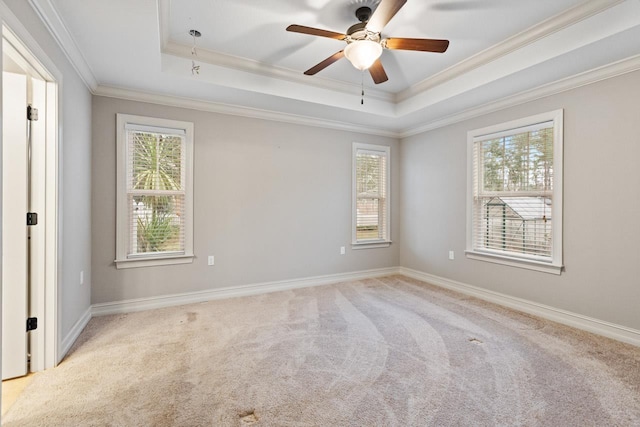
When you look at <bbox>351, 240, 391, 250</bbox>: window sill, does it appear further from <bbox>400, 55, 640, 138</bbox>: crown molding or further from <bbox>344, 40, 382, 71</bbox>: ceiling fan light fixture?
<bbox>344, 40, 382, 71</bbox>: ceiling fan light fixture

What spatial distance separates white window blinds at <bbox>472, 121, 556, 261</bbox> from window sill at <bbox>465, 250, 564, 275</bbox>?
0.07 meters

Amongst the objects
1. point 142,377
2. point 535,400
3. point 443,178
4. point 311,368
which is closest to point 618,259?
point 535,400

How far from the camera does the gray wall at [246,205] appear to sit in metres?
3.49

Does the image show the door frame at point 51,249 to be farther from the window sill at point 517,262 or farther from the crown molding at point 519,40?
the window sill at point 517,262

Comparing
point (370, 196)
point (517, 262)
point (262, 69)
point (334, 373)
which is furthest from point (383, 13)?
point (370, 196)

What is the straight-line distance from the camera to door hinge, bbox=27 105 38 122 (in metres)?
2.29

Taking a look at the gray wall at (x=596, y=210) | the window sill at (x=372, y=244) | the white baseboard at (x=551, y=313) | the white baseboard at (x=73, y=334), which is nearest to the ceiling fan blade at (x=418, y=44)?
the gray wall at (x=596, y=210)

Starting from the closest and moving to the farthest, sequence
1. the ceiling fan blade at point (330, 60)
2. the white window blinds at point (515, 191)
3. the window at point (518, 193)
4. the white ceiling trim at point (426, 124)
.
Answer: the ceiling fan blade at point (330, 60)
the white ceiling trim at point (426, 124)
the window at point (518, 193)
the white window blinds at point (515, 191)

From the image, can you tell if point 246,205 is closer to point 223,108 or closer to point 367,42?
point 223,108

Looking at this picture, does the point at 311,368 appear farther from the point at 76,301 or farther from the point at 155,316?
the point at 76,301

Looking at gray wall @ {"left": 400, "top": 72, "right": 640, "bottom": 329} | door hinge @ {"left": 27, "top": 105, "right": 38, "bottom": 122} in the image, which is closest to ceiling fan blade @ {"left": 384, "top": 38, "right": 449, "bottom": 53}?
gray wall @ {"left": 400, "top": 72, "right": 640, "bottom": 329}

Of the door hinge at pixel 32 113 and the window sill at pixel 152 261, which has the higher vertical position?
the door hinge at pixel 32 113

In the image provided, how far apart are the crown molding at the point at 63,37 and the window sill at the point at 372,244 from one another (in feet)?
12.7

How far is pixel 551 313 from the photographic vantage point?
3.39m
